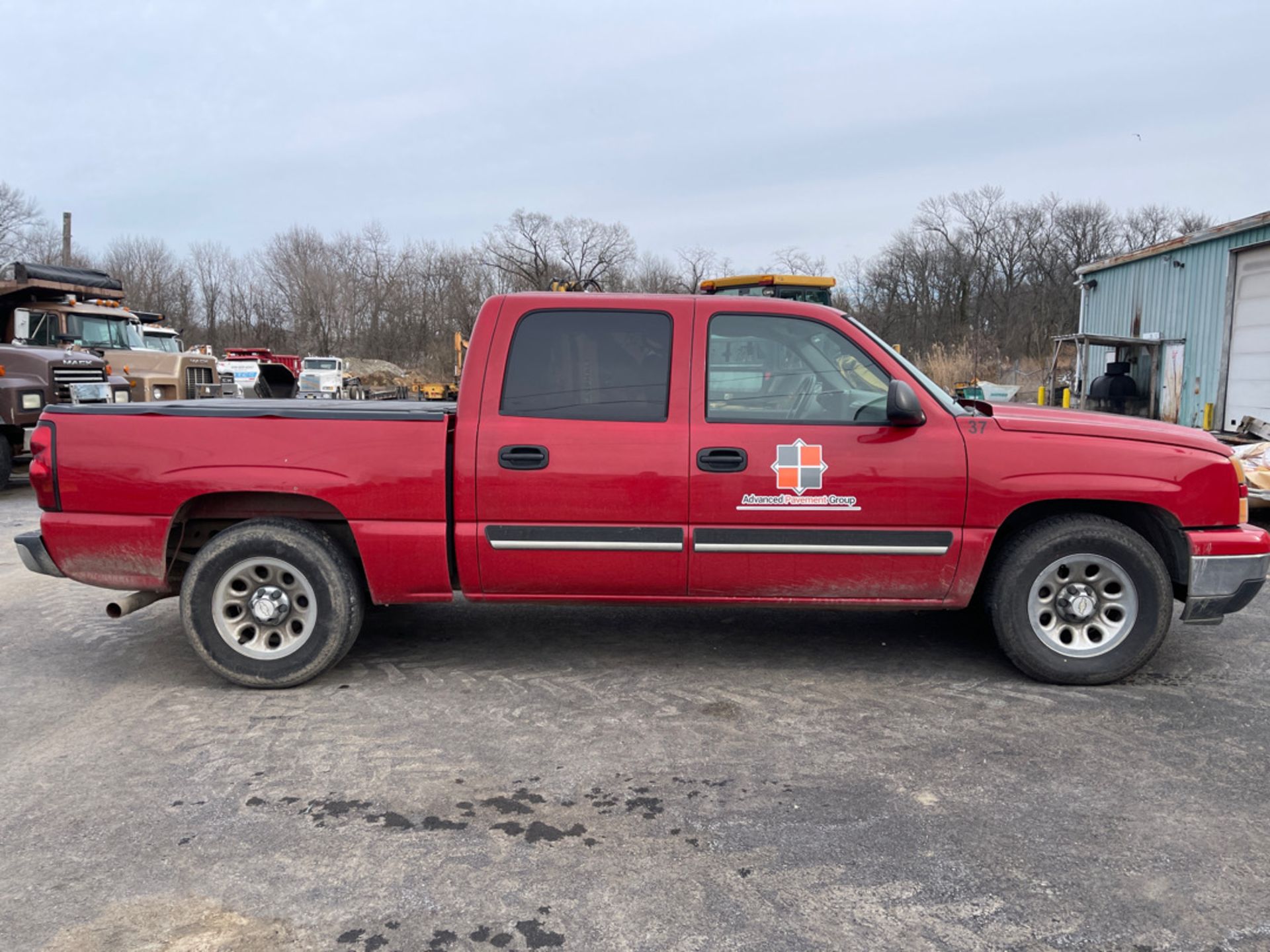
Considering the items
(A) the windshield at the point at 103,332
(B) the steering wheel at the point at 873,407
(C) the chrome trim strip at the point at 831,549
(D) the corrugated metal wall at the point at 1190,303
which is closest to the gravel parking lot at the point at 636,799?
(C) the chrome trim strip at the point at 831,549

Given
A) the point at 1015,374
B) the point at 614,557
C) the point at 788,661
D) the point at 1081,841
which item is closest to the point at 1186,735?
the point at 1081,841

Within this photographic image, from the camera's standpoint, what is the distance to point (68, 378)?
12336 millimetres

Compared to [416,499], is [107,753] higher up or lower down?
lower down

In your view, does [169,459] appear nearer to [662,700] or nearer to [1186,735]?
[662,700]

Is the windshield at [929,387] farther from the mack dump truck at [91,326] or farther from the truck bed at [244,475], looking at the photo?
the mack dump truck at [91,326]

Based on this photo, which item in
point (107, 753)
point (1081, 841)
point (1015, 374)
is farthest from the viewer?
point (1015, 374)

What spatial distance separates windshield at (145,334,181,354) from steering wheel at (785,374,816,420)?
17.8 m

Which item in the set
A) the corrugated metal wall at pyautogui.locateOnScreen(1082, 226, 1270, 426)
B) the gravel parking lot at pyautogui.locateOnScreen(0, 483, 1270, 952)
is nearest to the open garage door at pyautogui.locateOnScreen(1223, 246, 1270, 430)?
the corrugated metal wall at pyautogui.locateOnScreen(1082, 226, 1270, 426)

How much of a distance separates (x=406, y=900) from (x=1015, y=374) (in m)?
35.8

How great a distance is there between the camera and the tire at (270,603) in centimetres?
441

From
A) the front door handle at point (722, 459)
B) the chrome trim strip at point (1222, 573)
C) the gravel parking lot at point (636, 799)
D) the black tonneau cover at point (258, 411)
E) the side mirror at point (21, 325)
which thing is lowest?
the gravel parking lot at point (636, 799)

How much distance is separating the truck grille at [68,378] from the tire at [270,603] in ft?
30.2

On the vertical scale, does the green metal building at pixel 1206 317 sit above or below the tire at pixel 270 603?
above

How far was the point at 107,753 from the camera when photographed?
3.78 metres
